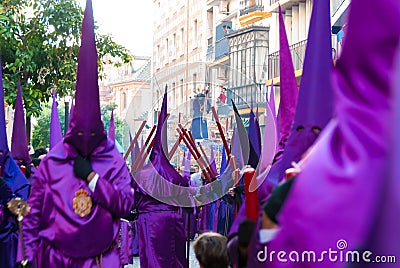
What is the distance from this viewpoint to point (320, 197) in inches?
73.2

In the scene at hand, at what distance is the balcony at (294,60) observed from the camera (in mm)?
25922

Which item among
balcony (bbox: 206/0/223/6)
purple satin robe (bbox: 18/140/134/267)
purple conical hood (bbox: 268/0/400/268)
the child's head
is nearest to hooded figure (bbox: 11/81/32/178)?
purple satin robe (bbox: 18/140/134/267)

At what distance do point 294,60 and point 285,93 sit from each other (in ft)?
71.3

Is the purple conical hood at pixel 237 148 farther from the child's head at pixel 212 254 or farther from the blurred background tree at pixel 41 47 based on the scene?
the blurred background tree at pixel 41 47

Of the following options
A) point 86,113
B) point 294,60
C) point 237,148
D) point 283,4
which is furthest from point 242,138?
point 283,4

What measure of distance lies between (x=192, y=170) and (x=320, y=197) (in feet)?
47.4

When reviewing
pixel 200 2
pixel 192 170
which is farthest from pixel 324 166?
pixel 200 2

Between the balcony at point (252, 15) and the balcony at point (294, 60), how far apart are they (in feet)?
8.79

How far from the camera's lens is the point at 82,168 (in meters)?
6.14

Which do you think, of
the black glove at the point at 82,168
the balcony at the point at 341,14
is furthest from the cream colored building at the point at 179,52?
the balcony at the point at 341,14

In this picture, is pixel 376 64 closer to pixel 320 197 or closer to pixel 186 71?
pixel 320 197

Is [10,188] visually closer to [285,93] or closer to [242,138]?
[242,138]

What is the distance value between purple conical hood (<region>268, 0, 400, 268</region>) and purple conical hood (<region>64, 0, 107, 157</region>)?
4368mm

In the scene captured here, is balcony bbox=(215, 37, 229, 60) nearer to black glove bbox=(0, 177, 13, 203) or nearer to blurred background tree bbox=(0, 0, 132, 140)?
blurred background tree bbox=(0, 0, 132, 140)
